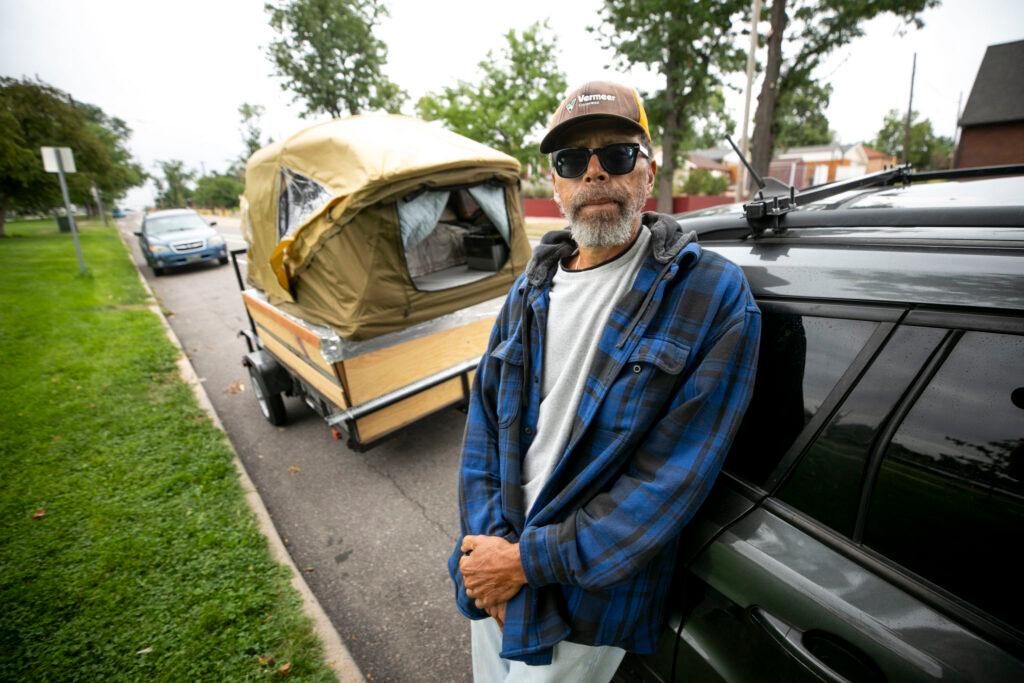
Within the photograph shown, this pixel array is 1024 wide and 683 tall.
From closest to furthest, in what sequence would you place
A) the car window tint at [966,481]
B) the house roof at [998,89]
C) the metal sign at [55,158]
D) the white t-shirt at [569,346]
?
the car window tint at [966,481] → the white t-shirt at [569,346] → the metal sign at [55,158] → the house roof at [998,89]

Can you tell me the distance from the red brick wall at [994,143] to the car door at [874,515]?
31866 millimetres

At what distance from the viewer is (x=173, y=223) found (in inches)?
560

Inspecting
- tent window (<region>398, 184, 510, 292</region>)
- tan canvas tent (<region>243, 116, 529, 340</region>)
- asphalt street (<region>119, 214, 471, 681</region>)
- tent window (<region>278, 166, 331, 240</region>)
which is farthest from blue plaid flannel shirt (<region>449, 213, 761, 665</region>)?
tent window (<region>278, 166, 331, 240</region>)

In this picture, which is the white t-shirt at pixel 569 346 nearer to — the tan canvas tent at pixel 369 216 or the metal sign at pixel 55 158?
the tan canvas tent at pixel 369 216

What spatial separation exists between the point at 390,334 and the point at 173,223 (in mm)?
15148

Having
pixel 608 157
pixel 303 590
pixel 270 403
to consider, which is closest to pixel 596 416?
pixel 608 157

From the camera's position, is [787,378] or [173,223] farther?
[173,223]

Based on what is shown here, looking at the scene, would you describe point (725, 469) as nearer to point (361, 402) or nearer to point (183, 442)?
point (361, 402)

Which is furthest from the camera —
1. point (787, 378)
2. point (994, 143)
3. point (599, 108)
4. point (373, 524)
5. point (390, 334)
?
point (994, 143)

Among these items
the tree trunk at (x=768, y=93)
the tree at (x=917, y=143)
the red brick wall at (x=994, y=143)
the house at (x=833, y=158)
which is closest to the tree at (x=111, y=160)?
the tree trunk at (x=768, y=93)

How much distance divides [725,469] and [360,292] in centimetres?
255

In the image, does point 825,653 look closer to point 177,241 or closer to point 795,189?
point 795,189

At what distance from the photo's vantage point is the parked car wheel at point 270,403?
4.14 m

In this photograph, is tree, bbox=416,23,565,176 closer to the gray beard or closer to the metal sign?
the metal sign
